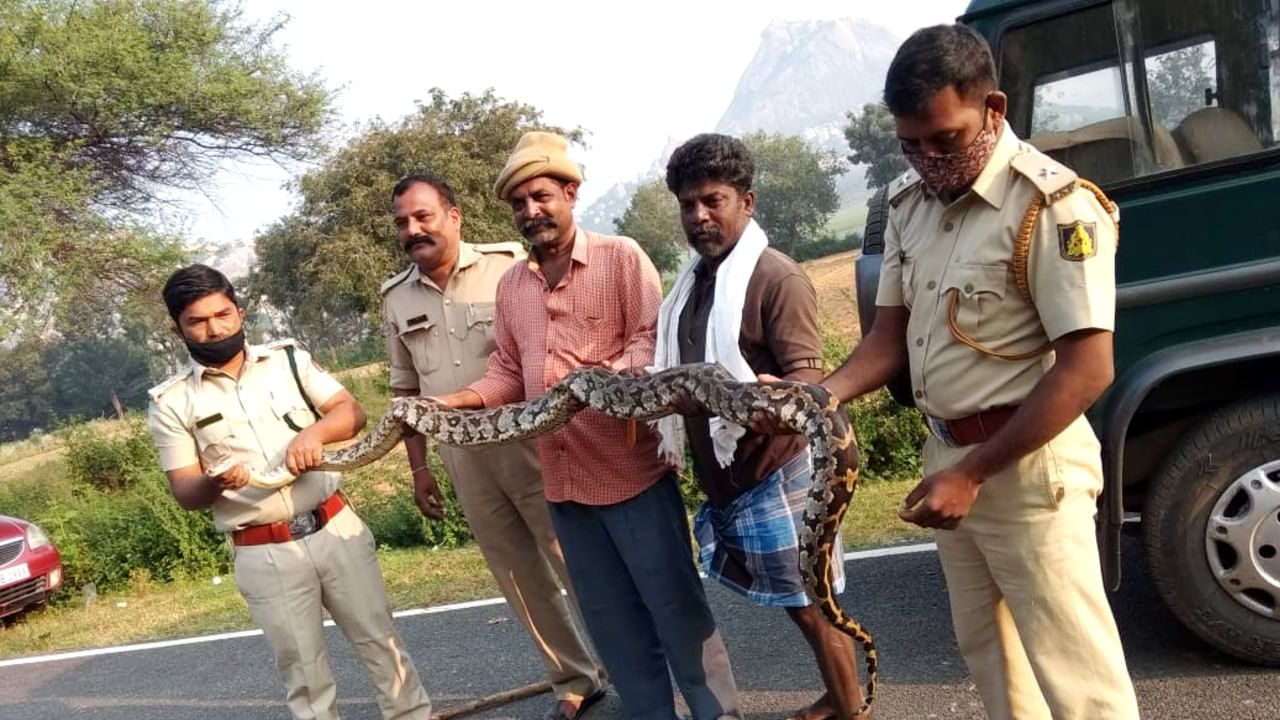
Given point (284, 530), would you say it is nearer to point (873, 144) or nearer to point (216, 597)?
point (216, 597)

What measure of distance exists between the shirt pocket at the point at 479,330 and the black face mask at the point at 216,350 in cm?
103

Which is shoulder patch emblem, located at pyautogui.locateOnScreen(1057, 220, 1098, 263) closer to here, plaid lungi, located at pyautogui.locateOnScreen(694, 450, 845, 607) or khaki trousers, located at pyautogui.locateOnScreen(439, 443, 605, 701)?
plaid lungi, located at pyautogui.locateOnScreen(694, 450, 845, 607)

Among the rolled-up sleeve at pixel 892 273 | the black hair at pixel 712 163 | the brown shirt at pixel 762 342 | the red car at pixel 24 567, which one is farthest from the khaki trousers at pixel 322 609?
the red car at pixel 24 567

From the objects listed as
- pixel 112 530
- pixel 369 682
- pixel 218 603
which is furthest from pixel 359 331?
pixel 369 682

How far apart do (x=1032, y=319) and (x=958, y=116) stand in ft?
1.92

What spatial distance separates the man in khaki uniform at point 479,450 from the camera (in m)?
4.56

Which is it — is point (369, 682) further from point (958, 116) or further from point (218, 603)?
point (958, 116)

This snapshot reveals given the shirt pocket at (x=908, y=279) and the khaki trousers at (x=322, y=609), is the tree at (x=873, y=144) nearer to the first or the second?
the khaki trousers at (x=322, y=609)

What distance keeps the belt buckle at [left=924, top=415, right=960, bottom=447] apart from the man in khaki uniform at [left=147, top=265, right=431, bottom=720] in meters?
2.57

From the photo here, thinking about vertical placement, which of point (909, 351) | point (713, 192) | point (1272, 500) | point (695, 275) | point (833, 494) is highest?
point (713, 192)

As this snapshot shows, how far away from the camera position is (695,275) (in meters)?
3.76

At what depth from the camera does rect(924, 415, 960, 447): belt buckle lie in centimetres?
280

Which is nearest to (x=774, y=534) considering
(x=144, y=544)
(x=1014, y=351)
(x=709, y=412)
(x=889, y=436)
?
(x=709, y=412)

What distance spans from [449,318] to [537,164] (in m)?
1.22
